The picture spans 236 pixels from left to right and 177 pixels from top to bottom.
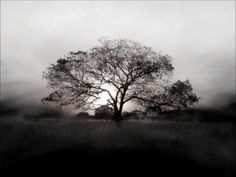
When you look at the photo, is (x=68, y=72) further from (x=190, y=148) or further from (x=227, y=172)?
(x=227, y=172)

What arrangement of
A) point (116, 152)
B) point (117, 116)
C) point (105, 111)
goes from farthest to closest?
1. point (105, 111)
2. point (117, 116)
3. point (116, 152)

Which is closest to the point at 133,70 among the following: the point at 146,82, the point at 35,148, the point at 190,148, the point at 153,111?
the point at 146,82

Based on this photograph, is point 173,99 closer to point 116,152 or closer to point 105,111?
point 105,111

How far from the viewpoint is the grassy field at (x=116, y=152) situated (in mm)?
13961

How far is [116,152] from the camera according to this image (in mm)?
15633

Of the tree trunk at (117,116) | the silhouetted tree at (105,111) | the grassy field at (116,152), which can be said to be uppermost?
the silhouetted tree at (105,111)

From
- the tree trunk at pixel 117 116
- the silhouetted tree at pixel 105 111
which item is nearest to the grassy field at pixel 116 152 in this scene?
the tree trunk at pixel 117 116

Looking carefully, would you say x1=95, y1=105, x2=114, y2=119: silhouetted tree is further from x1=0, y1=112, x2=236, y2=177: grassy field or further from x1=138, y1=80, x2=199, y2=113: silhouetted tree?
x1=0, y1=112, x2=236, y2=177: grassy field

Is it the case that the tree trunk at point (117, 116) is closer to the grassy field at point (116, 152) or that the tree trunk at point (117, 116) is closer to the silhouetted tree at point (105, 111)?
the silhouetted tree at point (105, 111)

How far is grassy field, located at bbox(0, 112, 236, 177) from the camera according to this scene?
1396cm

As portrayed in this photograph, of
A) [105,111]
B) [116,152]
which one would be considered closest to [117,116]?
[105,111]

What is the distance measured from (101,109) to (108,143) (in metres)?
12.6

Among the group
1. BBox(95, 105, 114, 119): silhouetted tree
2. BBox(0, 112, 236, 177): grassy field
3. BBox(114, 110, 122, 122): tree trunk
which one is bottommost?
BBox(0, 112, 236, 177): grassy field

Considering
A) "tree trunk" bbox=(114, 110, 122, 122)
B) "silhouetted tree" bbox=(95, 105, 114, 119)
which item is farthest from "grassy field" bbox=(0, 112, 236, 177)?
"silhouetted tree" bbox=(95, 105, 114, 119)
